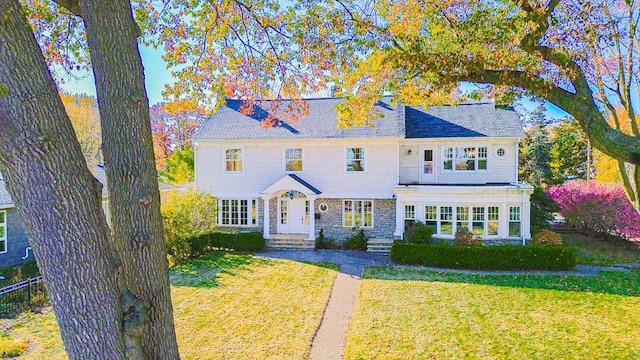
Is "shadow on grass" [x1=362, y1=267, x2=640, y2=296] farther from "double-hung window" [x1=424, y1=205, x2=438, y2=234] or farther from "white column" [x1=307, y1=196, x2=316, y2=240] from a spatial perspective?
"white column" [x1=307, y1=196, x2=316, y2=240]

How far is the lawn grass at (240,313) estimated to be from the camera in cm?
766

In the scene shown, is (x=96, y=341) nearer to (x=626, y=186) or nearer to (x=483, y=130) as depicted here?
(x=626, y=186)

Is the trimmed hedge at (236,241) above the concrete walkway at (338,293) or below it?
above

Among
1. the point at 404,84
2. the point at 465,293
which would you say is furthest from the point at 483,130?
the point at 404,84

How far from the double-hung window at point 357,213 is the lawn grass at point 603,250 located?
30.6ft

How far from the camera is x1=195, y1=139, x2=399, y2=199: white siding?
18.4 metres

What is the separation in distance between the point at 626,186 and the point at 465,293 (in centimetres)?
529

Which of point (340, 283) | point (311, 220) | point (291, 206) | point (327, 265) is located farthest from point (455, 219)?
point (291, 206)

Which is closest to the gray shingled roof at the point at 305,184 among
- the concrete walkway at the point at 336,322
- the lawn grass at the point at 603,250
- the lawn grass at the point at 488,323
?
the concrete walkway at the point at 336,322

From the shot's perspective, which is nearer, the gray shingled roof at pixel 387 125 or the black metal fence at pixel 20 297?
the black metal fence at pixel 20 297

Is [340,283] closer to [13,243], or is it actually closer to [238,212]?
[238,212]

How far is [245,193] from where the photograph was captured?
19.8 metres

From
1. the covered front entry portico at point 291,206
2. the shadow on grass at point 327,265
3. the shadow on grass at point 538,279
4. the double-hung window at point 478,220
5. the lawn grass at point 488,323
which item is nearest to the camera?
the lawn grass at point 488,323

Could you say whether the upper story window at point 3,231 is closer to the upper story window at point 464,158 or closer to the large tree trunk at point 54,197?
the large tree trunk at point 54,197
